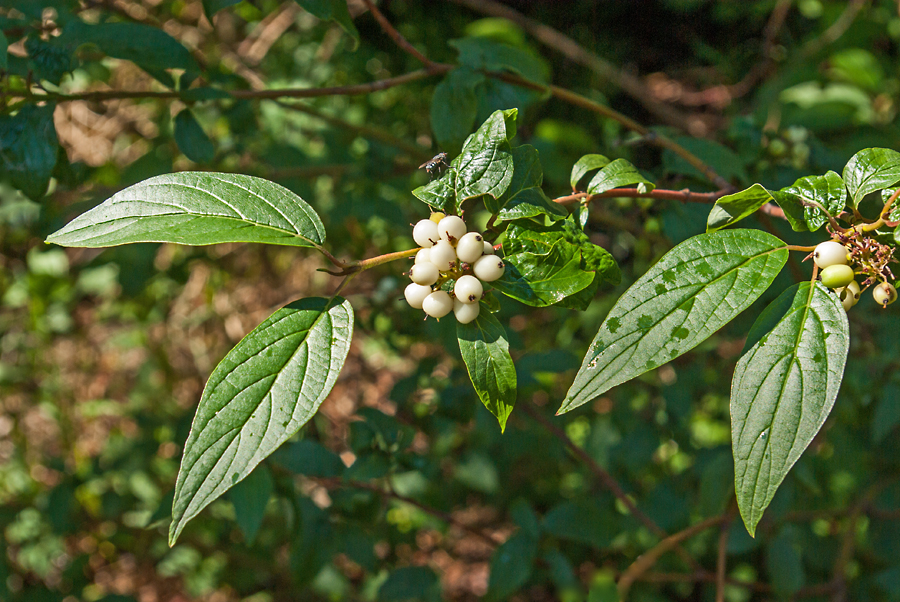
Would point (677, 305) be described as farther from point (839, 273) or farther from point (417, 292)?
point (417, 292)

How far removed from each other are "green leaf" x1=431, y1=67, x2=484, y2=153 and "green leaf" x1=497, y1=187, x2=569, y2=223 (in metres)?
0.37

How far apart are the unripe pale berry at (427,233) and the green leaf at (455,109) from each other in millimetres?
403

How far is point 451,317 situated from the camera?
1466 millimetres

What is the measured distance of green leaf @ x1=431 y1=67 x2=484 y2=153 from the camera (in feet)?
3.49

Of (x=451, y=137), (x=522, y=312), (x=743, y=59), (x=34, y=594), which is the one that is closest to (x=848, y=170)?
(x=451, y=137)

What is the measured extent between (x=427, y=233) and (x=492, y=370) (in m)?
0.17

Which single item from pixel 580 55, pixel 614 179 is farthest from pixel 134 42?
pixel 580 55

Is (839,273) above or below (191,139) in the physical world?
above

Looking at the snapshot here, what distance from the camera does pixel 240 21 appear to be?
279 cm

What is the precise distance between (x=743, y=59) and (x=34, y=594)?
3.19 m

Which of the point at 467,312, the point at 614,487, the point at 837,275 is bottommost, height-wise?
the point at 614,487

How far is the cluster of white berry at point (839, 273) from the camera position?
64cm

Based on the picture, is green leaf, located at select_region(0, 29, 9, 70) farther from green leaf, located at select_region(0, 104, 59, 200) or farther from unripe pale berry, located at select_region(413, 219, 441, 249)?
unripe pale berry, located at select_region(413, 219, 441, 249)

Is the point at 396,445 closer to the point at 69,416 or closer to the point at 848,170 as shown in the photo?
the point at 848,170
